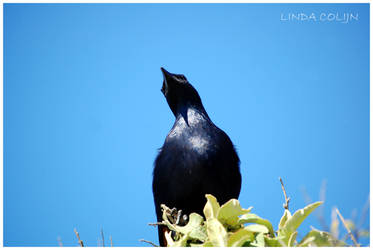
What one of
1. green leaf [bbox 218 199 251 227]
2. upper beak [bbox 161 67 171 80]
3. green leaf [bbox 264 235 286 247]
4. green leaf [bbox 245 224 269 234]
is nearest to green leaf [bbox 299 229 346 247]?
green leaf [bbox 264 235 286 247]

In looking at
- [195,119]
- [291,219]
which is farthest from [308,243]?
[195,119]

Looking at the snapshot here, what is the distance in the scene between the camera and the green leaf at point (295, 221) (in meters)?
2.50

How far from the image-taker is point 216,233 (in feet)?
7.80

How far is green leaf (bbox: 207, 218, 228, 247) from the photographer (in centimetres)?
234

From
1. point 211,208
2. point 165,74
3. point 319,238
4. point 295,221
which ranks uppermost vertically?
point 165,74

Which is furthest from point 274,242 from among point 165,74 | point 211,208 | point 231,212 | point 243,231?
point 165,74

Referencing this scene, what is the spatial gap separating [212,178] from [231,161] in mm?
444

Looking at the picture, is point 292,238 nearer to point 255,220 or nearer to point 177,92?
point 255,220

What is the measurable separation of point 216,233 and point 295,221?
475 millimetres

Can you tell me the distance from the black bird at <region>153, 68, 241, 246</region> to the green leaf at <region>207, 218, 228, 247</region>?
2637 millimetres

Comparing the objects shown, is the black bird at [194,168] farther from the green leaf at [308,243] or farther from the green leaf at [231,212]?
the green leaf at [308,243]

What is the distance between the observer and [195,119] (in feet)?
19.2

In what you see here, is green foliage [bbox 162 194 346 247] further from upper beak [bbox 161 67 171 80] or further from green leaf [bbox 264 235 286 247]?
upper beak [bbox 161 67 171 80]

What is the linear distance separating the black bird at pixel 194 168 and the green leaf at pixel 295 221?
8.44ft
